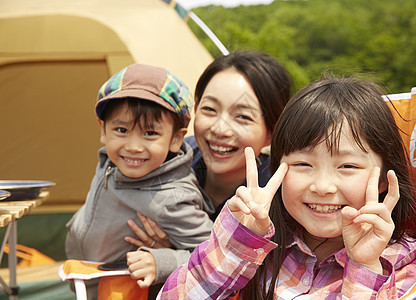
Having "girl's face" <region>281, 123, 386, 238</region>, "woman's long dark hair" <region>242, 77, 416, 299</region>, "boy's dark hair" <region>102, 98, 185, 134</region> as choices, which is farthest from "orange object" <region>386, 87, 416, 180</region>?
"boy's dark hair" <region>102, 98, 185, 134</region>

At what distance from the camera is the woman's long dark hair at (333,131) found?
3.46ft

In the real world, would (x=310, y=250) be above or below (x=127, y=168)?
below

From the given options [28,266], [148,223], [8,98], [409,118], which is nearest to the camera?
[409,118]

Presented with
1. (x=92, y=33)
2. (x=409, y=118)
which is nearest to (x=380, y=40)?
(x=92, y=33)

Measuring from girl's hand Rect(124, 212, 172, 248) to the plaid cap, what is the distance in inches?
13.3

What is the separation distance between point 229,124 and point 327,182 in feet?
2.29

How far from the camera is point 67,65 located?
3.31m

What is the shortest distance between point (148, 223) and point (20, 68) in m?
2.21

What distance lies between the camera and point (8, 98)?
132 inches

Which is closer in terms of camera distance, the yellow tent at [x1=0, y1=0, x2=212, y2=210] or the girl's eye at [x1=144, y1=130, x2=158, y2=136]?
→ the girl's eye at [x1=144, y1=130, x2=158, y2=136]

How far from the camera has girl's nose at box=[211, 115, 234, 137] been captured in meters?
1.66

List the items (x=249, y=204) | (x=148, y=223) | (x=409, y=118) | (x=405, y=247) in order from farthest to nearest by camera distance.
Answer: (x=148, y=223) → (x=409, y=118) → (x=405, y=247) → (x=249, y=204)

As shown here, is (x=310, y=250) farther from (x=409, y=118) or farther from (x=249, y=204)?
(x=409, y=118)

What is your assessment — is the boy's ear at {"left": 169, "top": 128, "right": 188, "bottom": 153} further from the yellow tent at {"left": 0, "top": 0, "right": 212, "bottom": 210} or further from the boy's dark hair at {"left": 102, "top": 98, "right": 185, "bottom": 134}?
the yellow tent at {"left": 0, "top": 0, "right": 212, "bottom": 210}
